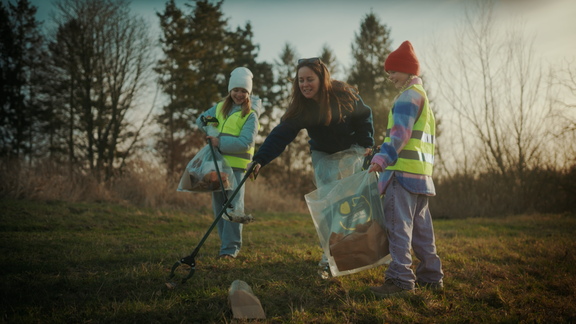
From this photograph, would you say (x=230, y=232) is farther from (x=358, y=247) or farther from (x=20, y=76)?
(x=20, y=76)

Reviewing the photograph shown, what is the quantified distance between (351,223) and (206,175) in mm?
1660

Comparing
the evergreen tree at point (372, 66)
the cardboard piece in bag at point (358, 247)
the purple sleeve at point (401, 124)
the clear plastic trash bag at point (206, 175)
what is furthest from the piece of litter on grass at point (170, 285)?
the evergreen tree at point (372, 66)

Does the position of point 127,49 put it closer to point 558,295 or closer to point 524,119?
point 524,119

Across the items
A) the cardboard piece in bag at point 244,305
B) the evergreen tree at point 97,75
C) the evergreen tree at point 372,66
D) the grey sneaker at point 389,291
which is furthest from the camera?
the evergreen tree at point 372,66

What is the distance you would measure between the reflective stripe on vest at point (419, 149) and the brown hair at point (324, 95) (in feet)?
1.75

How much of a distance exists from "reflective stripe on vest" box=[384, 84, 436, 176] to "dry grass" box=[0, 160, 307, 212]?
745 centimetres

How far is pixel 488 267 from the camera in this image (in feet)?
11.3

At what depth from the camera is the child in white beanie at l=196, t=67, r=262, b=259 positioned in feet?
12.1

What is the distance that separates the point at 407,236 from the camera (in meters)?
2.59

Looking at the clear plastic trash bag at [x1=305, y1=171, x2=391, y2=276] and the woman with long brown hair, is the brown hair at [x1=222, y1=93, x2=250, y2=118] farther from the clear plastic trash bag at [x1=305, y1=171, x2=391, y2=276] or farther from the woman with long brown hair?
the clear plastic trash bag at [x1=305, y1=171, x2=391, y2=276]

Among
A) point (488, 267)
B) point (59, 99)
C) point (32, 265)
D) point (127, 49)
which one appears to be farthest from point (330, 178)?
point (59, 99)

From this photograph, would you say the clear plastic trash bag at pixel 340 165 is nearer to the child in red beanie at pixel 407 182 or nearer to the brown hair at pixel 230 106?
the child in red beanie at pixel 407 182

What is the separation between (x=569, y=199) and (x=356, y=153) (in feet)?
33.2

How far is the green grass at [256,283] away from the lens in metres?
2.18
